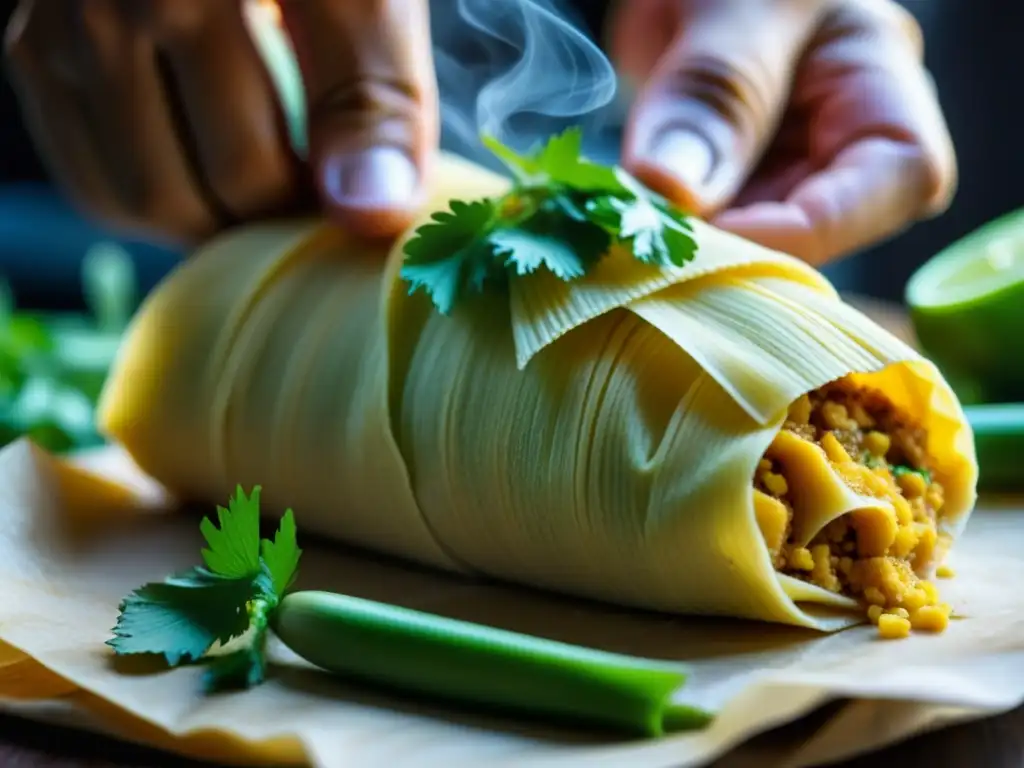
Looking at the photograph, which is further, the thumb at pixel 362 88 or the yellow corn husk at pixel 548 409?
the thumb at pixel 362 88

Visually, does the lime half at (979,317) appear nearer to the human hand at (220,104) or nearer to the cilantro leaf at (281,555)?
the human hand at (220,104)

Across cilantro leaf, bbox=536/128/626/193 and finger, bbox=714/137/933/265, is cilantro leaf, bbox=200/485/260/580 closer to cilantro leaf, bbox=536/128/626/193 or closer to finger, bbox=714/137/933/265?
cilantro leaf, bbox=536/128/626/193

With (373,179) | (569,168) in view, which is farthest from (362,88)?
(569,168)

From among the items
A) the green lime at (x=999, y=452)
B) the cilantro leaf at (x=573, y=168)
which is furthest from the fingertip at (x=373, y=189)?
the green lime at (x=999, y=452)

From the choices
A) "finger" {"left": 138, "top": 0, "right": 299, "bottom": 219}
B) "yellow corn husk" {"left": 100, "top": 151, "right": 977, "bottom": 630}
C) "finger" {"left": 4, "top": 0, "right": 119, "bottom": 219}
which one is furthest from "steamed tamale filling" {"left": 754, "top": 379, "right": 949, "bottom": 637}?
"finger" {"left": 4, "top": 0, "right": 119, "bottom": 219}

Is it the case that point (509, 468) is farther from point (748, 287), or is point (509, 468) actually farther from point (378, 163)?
point (378, 163)

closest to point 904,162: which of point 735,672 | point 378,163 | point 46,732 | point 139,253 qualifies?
point 378,163
